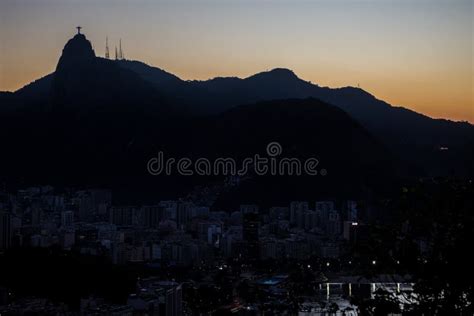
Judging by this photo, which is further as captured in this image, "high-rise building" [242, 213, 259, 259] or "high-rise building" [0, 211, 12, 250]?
"high-rise building" [242, 213, 259, 259]

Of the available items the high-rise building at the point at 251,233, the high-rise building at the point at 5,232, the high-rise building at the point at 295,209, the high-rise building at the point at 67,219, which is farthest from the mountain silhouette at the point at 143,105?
the high-rise building at the point at 5,232

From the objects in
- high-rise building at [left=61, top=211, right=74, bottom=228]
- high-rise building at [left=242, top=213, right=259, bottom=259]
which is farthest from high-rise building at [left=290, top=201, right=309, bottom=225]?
high-rise building at [left=61, top=211, right=74, bottom=228]

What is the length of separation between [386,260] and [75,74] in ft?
76.7

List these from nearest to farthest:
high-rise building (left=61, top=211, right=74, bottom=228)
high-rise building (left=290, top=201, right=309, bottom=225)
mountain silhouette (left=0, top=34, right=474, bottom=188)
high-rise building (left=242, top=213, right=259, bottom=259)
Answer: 1. high-rise building (left=242, top=213, right=259, bottom=259)
2. high-rise building (left=61, top=211, right=74, bottom=228)
3. high-rise building (left=290, top=201, right=309, bottom=225)
4. mountain silhouette (left=0, top=34, right=474, bottom=188)

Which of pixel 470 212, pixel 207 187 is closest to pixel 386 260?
pixel 470 212

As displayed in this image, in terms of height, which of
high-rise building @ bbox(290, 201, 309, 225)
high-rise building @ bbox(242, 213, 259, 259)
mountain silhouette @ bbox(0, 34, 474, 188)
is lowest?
high-rise building @ bbox(242, 213, 259, 259)

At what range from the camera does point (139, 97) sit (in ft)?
75.5

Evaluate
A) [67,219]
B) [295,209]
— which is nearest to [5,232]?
[67,219]

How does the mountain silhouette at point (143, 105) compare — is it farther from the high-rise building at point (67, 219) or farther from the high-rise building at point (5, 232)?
the high-rise building at point (5, 232)

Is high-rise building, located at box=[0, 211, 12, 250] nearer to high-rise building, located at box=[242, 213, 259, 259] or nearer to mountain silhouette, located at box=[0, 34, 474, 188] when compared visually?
high-rise building, located at box=[242, 213, 259, 259]

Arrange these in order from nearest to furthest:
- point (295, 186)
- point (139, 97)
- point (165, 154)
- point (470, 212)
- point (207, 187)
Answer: point (470, 212) < point (295, 186) < point (207, 187) < point (165, 154) < point (139, 97)

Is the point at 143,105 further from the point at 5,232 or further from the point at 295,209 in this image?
the point at 5,232

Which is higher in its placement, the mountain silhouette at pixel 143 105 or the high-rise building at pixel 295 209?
the mountain silhouette at pixel 143 105

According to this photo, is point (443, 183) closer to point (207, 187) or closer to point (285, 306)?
point (285, 306)
